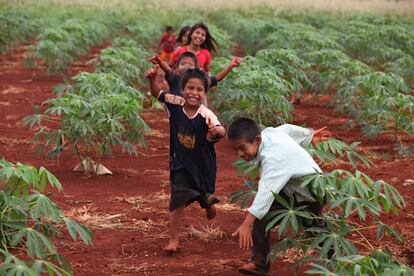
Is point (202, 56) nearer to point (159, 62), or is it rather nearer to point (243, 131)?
point (159, 62)

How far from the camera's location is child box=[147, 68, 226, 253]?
4352 mm

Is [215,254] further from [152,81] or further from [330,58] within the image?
[330,58]

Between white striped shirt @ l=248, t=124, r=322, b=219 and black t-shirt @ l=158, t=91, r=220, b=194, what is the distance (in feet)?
2.07

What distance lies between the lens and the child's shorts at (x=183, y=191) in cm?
438

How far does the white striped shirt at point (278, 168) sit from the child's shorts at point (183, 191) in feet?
2.37

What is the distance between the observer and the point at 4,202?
10.7 feet

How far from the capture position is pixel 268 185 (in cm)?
358

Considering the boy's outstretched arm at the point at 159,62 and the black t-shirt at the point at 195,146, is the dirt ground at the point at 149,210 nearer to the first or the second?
the black t-shirt at the point at 195,146

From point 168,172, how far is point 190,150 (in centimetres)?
224

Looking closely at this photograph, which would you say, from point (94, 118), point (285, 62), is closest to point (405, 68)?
point (285, 62)

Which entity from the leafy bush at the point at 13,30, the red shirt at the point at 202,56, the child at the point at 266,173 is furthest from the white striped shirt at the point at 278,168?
the leafy bush at the point at 13,30

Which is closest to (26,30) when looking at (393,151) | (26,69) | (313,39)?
(26,69)

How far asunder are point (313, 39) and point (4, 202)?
29.2ft

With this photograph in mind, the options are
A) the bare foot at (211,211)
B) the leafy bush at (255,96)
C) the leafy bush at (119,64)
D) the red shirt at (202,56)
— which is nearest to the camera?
the bare foot at (211,211)
